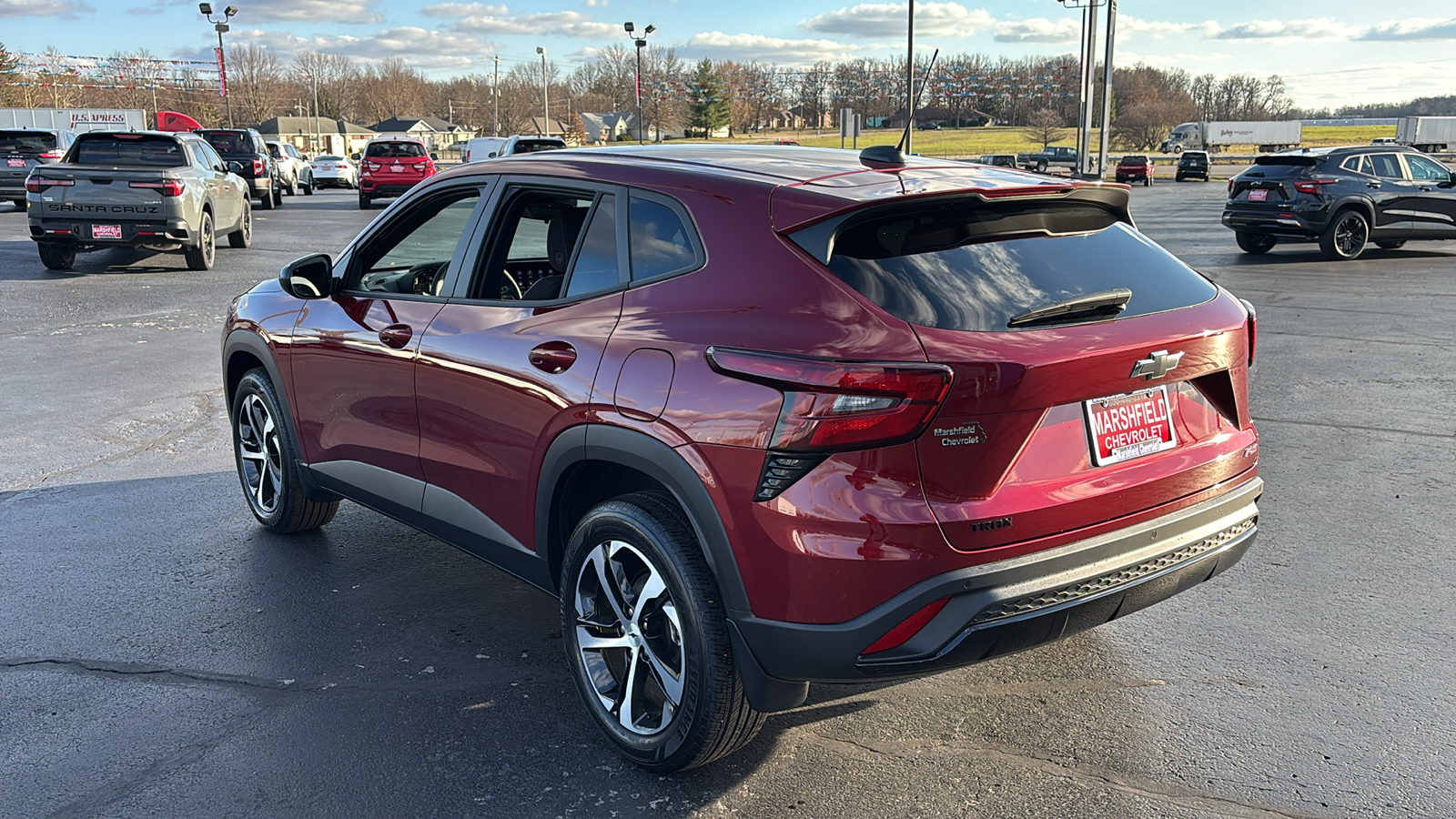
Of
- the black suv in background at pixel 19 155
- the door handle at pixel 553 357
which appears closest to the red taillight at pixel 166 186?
the door handle at pixel 553 357

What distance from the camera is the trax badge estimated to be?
2.68 meters

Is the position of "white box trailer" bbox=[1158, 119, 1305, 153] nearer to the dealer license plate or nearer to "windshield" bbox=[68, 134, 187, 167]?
"windshield" bbox=[68, 134, 187, 167]

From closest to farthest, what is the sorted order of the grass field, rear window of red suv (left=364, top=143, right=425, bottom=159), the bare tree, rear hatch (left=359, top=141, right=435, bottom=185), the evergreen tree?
rear hatch (left=359, top=141, right=435, bottom=185)
rear window of red suv (left=364, top=143, right=425, bottom=159)
the grass field
the bare tree
the evergreen tree

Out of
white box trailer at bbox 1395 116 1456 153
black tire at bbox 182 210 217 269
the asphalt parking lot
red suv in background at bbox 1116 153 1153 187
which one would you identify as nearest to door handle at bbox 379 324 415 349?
the asphalt parking lot

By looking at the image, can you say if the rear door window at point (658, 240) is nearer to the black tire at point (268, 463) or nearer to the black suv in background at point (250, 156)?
the black tire at point (268, 463)

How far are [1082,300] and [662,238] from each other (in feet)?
Result: 3.80

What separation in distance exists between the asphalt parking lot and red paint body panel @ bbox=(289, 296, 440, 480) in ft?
2.00

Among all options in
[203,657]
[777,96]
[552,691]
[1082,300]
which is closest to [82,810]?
[203,657]

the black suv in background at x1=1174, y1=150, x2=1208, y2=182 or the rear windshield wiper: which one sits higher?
the black suv in background at x1=1174, y1=150, x2=1208, y2=182

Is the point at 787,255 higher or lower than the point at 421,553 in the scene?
higher

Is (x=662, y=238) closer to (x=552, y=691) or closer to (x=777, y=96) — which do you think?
(x=552, y=691)

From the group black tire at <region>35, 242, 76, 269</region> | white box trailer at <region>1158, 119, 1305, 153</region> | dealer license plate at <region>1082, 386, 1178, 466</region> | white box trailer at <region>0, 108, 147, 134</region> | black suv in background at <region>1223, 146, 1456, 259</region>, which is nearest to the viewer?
dealer license plate at <region>1082, 386, 1178, 466</region>

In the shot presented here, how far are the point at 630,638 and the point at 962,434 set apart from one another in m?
1.17

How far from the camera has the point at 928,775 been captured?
10.4 ft
